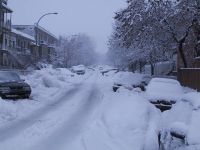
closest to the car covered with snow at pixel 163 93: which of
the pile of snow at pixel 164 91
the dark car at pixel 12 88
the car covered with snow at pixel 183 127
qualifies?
the pile of snow at pixel 164 91

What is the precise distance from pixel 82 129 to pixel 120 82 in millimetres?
16672

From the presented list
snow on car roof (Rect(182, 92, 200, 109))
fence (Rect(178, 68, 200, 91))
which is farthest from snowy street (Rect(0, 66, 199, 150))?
fence (Rect(178, 68, 200, 91))

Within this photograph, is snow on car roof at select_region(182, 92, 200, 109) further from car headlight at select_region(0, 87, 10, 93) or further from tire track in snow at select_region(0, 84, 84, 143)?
car headlight at select_region(0, 87, 10, 93)

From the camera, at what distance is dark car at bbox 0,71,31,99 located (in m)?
24.1

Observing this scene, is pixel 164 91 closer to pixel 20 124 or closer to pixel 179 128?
pixel 20 124

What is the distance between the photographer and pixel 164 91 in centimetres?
2061

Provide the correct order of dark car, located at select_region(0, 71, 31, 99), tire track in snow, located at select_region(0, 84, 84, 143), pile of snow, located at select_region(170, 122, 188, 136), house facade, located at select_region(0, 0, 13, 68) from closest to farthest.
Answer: pile of snow, located at select_region(170, 122, 188, 136)
tire track in snow, located at select_region(0, 84, 84, 143)
dark car, located at select_region(0, 71, 31, 99)
house facade, located at select_region(0, 0, 13, 68)

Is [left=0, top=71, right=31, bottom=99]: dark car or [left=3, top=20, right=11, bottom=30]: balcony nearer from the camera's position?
[left=0, top=71, right=31, bottom=99]: dark car

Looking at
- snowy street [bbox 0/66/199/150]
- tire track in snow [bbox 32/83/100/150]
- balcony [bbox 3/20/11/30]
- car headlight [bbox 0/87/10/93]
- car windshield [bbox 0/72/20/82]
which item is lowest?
tire track in snow [bbox 32/83/100/150]

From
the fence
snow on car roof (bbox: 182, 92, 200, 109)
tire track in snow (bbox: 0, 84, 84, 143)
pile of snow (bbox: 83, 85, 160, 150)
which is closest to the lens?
snow on car roof (bbox: 182, 92, 200, 109)

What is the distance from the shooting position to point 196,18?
29891mm

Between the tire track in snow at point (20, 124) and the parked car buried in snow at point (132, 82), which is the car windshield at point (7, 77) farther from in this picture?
the parked car buried in snow at point (132, 82)

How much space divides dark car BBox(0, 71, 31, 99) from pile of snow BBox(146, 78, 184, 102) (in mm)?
7477

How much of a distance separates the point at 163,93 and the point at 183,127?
1293 centimetres
